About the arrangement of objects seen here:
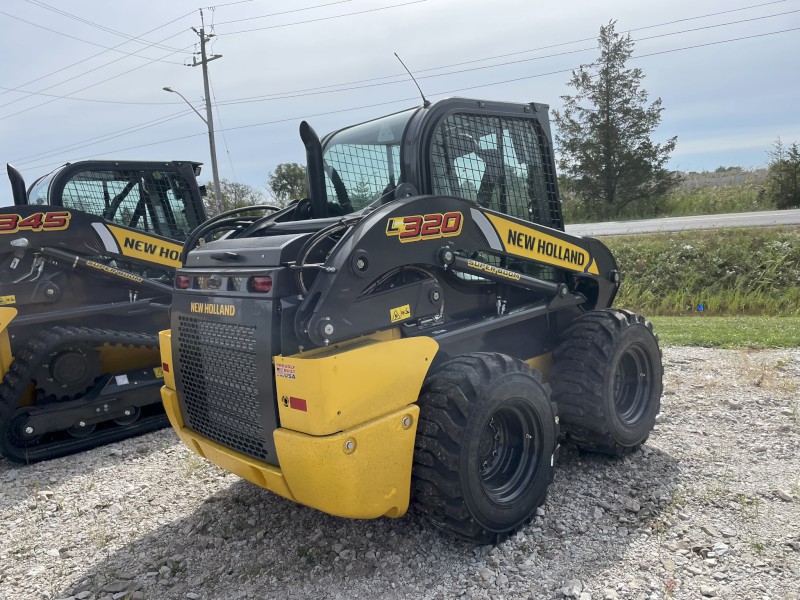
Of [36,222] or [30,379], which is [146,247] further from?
[30,379]

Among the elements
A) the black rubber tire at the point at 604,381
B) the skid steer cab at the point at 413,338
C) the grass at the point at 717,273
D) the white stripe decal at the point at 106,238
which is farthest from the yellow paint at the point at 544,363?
the grass at the point at 717,273

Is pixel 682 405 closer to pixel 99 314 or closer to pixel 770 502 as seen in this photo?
pixel 770 502

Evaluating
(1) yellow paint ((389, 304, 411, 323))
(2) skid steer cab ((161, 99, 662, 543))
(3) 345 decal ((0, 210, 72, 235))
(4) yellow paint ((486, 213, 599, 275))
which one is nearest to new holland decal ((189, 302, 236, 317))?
(2) skid steer cab ((161, 99, 662, 543))

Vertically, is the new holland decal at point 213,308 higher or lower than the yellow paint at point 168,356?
higher

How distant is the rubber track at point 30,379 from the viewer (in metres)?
5.30

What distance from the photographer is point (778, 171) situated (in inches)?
845

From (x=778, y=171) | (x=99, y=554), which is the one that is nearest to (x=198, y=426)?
(x=99, y=554)

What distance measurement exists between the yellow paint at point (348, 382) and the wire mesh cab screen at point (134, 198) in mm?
4235

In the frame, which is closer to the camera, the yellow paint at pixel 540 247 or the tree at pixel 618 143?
the yellow paint at pixel 540 247

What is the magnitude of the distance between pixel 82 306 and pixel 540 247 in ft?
13.9

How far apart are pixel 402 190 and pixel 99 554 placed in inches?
106

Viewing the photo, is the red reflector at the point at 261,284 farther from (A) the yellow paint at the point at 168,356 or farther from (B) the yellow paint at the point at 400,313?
(A) the yellow paint at the point at 168,356

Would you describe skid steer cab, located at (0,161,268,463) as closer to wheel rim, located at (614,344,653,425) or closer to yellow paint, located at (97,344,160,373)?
yellow paint, located at (97,344,160,373)

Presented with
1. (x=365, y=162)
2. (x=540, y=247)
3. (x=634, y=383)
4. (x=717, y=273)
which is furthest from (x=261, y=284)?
(x=717, y=273)
